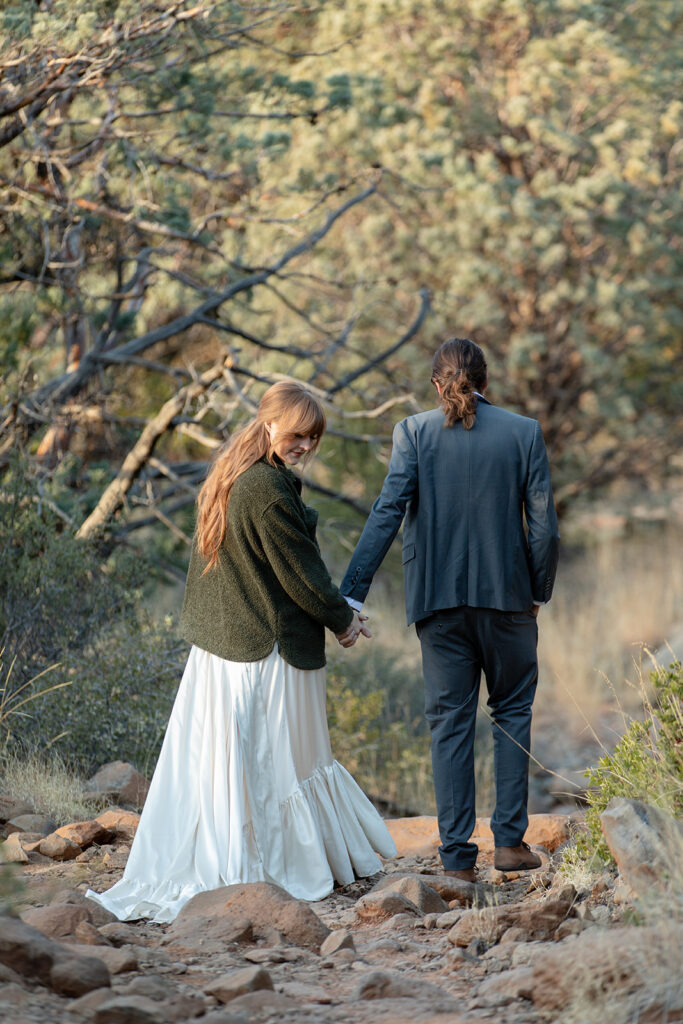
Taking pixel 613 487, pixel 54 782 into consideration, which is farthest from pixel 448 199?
pixel 54 782

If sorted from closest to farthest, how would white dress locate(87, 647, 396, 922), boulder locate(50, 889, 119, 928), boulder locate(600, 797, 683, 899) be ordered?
boulder locate(600, 797, 683, 899) < boulder locate(50, 889, 119, 928) < white dress locate(87, 647, 396, 922)

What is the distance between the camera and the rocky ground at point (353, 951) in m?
2.63

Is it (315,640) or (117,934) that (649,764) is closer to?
(315,640)

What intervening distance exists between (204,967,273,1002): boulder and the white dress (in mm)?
1058

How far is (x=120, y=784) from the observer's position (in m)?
5.42

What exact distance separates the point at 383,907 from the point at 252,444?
1.68 meters

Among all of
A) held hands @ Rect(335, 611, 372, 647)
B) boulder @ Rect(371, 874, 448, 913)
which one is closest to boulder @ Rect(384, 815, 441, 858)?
boulder @ Rect(371, 874, 448, 913)

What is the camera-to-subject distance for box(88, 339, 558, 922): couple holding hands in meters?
4.08

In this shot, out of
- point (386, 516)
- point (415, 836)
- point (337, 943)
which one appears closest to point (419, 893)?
point (337, 943)

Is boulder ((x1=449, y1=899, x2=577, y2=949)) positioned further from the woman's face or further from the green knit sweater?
the woman's face

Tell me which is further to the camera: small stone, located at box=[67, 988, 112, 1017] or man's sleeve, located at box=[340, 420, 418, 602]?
man's sleeve, located at box=[340, 420, 418, 602]

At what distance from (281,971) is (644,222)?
11.7 metres

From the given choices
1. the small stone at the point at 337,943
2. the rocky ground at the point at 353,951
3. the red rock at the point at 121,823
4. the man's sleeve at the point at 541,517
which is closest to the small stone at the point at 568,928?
the rocky ground at the point at 353,951

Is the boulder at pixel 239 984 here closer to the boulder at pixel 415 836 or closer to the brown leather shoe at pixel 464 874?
the brown leather shoe at pixel 464 874
